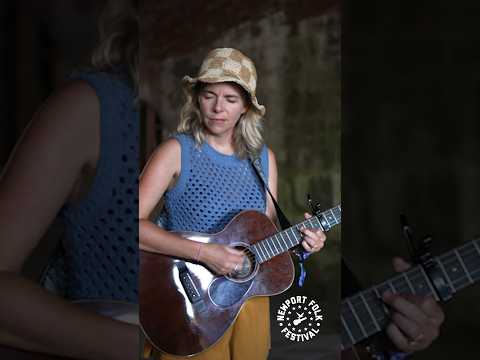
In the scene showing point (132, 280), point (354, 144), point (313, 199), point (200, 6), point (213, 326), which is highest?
point (200, 6)

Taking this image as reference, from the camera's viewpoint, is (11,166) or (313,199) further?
(313,199)

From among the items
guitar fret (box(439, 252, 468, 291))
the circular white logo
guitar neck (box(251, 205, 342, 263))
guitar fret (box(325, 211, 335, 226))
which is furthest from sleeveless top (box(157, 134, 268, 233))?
guitar fret (box(439, 252, 468, 291))

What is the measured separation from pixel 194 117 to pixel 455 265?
93 centimetres

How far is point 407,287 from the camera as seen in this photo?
1808 mm

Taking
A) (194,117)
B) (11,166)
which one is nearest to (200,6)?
(194,117)

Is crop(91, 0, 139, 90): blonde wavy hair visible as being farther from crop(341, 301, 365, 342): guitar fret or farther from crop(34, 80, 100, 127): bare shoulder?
crop(341, 301, 365, 342): guitar fret

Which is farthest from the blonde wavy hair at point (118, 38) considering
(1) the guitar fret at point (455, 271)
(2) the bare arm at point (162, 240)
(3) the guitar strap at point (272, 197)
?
(1) the guitar fret at point (455, 271)

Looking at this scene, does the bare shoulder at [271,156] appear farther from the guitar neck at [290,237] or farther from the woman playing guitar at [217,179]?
the guitar neck at [290,237]

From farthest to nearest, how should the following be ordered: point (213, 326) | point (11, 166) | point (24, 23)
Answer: point (213, 326)
point (24, 23)
point (11, 166)

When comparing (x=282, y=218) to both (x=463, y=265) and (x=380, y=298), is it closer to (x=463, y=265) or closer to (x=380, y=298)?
(x=380, y=298)

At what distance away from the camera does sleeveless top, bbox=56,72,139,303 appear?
1.49 metres

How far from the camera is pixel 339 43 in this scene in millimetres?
1879

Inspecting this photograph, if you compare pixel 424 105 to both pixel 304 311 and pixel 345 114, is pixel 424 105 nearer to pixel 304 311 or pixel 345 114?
pixel 345 114

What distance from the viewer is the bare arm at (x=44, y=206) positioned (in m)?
1.42
